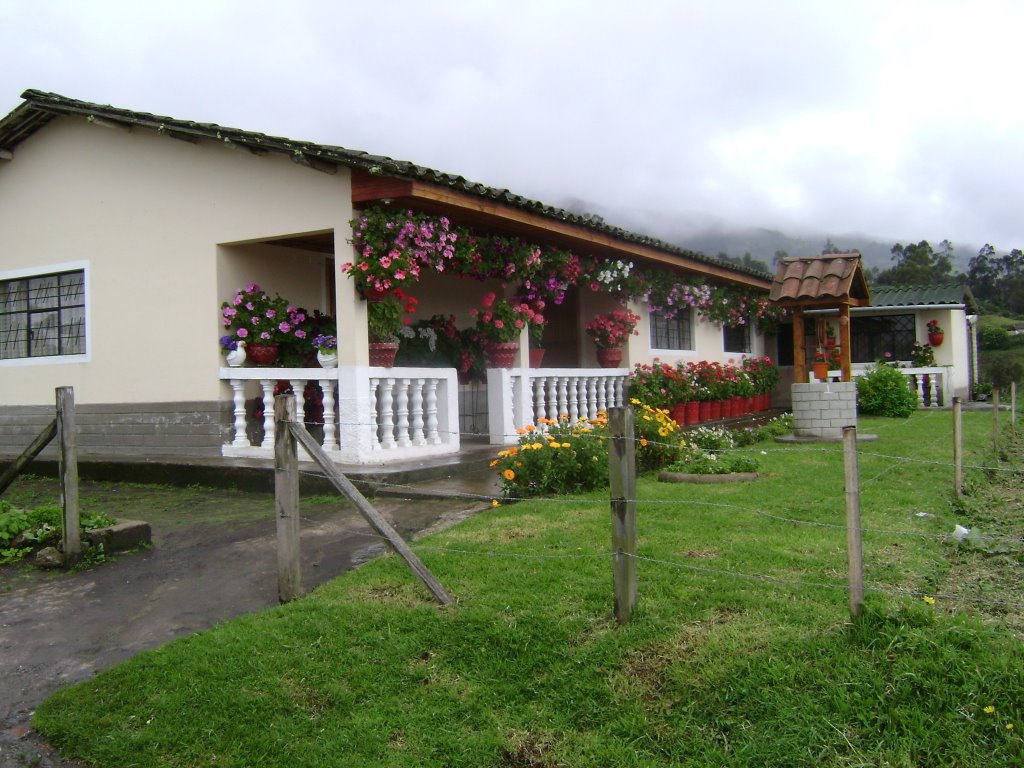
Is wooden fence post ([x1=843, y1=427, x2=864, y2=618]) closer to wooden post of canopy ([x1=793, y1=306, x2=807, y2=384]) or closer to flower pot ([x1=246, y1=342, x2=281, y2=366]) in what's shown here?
flower pot ([x1=246, y1=342, x2=281, y2=366])

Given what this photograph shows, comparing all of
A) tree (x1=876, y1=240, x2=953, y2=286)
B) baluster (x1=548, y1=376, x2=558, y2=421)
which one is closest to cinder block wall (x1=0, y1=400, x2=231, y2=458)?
baluster (x1=548, y1=376, x2=558, y2=421)

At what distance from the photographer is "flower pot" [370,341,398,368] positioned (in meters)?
8.48

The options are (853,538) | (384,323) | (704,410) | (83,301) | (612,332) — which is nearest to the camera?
(853,538)

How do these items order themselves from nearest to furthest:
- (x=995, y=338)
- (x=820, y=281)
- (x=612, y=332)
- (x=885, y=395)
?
(x=820, y=281) → (x=612, y=332) → (x=885, y=395) → (x=995, y=338)

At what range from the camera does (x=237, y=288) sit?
9.21 meters

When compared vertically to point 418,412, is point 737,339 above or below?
above

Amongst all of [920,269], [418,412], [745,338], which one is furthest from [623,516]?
[920,269]

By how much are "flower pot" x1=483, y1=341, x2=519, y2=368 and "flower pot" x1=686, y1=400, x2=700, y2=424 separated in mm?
4160

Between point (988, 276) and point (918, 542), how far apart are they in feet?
168

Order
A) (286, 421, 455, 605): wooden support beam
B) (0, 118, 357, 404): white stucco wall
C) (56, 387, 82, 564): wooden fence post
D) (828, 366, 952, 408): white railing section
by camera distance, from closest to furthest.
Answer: (286, 421, 455, 605): wooden support beam, (56, 387, 82, 564): wooden fence post, (0, 118, 357, 404): white stucco wall, (828, 366, 952, 408): white railing section

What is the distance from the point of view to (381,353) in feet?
28.0

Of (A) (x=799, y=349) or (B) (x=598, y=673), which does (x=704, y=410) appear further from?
(B) (x=598, y=673)

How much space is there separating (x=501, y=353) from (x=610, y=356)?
3.01m

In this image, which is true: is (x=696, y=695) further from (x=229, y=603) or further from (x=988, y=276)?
(x=988, y=276)
